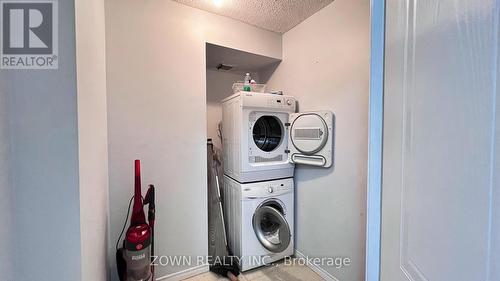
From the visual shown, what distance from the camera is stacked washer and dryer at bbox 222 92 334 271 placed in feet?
5.63

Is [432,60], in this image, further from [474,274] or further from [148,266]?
[148,266]

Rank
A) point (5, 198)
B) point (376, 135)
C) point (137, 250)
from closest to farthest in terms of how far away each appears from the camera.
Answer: point (5, 198), point (376, 135), point (137, 250)

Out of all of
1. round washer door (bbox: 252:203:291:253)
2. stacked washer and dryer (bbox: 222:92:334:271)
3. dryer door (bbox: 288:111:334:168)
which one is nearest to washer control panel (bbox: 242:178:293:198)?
stacked washer and dryer (bbox: 222:92:334:271)

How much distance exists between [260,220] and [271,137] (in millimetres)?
850

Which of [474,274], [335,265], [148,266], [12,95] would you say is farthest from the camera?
[335,265]

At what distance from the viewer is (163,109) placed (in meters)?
1.62

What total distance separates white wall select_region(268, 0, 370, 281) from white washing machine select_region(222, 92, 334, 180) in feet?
0.42

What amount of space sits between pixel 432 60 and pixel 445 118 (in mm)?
A: 141

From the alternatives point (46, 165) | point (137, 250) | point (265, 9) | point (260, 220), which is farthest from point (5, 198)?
point (265, 9)

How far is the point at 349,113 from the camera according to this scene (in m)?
1.51

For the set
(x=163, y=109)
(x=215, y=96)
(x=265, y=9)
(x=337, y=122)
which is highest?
(x=265, y=9)

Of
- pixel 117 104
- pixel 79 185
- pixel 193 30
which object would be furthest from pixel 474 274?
pixel 193 30

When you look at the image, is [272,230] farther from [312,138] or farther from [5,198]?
[5,198]

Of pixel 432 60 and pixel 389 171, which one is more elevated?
pixel 432 60
